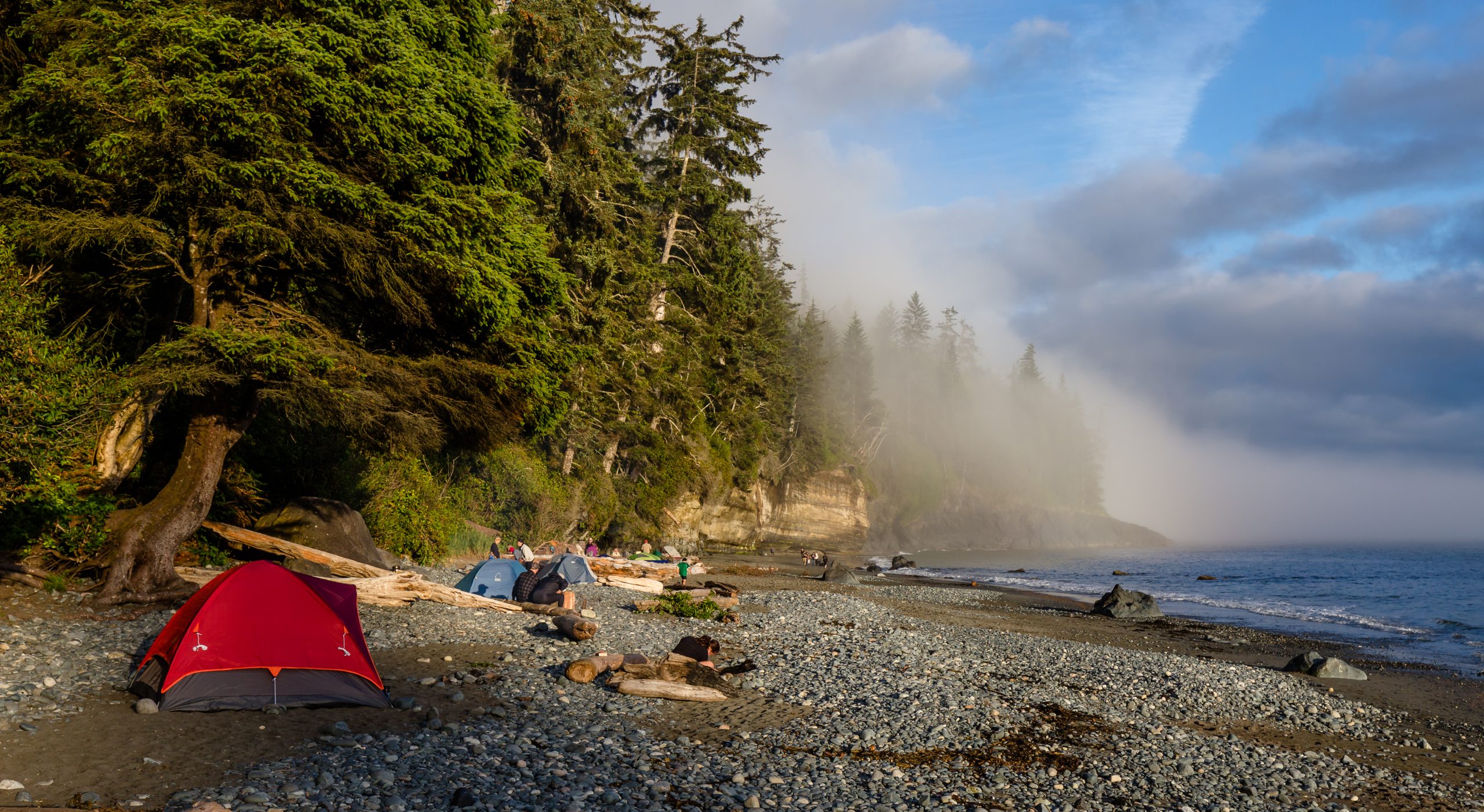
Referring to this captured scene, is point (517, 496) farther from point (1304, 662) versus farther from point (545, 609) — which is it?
point (1304, 662)

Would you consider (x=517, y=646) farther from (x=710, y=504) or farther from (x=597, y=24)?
(x=710, y=504)

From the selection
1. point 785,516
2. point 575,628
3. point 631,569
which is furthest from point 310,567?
point 785,516

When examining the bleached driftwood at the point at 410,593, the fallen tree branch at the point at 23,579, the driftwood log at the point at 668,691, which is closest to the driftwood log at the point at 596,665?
the driftwood log at the point at 668,691

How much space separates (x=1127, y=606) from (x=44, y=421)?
32.0 m

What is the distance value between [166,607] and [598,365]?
59.4ft

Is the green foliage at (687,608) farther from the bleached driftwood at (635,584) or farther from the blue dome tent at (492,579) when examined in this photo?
the bleached driftwood at (635,584)

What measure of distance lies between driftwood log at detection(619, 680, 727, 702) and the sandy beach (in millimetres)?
227

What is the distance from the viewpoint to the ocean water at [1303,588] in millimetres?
27297

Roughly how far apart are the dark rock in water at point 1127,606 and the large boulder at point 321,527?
26025 millimetres

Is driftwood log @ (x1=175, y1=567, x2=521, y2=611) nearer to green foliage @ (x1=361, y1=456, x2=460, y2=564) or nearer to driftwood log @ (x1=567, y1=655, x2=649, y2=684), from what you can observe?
driftwood log @ (x1=567, y1=655, x2=649, y2=684)

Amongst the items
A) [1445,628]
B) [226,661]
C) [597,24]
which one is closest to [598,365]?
[597,24]

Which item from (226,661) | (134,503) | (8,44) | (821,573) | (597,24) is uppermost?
(597,24)

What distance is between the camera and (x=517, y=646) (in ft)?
40.6

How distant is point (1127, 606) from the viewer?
96.5 ft
